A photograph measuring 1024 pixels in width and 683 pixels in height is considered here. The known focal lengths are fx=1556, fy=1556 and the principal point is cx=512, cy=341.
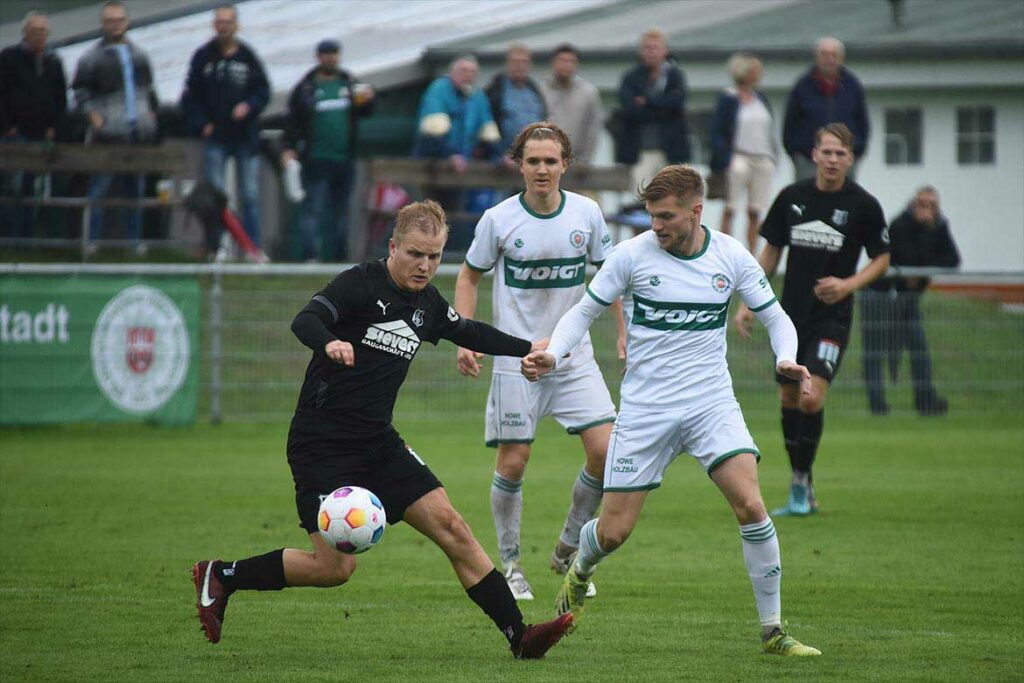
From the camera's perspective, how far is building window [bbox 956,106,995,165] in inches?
1185

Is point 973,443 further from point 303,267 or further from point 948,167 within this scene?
point 948,167

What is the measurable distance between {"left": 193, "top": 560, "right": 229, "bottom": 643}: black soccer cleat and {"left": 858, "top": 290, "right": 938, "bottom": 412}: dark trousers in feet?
39.1

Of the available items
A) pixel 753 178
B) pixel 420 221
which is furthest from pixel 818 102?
pixel 420 221

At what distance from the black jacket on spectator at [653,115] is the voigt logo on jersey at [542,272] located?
1040 centimetres

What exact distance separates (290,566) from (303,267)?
9.96 metres

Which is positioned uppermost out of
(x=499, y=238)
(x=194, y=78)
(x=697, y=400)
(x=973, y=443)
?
(x=194, y=78)

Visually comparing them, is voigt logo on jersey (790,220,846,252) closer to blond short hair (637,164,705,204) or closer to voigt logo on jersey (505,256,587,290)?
voigt logo on jersey (505,256,587,290)

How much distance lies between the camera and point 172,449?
15273mm

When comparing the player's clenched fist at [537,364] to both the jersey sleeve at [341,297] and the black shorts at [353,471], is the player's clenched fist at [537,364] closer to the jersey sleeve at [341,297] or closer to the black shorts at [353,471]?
the black shorts at [353,471]

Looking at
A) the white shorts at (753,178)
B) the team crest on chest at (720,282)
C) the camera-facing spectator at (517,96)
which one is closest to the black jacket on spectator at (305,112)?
the camera-facing spectator at (517,96)

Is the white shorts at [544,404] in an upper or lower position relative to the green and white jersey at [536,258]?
lower

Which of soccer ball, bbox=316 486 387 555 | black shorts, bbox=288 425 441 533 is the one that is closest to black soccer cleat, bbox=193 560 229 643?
black shorts, bbox=288 425 441 533

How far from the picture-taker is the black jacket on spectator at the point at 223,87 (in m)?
18.0

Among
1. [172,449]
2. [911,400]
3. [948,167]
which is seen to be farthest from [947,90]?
[172,449]
